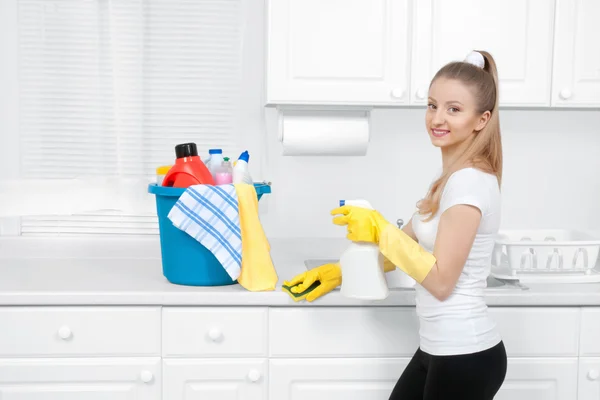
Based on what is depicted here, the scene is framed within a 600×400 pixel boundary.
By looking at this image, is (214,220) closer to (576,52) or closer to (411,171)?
(411,171)

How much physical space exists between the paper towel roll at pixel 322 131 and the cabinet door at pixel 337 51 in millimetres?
119

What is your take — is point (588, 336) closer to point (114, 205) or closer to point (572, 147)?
point (572, 147)

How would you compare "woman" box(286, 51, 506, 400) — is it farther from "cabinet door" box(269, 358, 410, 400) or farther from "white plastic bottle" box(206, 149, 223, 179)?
"white plastic bottle" box(206, 149, 223, 179)

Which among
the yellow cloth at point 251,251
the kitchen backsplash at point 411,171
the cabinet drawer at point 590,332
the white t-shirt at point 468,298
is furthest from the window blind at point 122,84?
the cabinet drawer at point 590,332

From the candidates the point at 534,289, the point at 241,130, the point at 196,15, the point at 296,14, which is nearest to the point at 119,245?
the point at 241,130

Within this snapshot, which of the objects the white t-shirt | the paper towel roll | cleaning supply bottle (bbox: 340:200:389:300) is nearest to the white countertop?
cleaning supply bottle (bbox: 340:200:389:300)

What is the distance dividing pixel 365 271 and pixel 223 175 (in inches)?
18.9

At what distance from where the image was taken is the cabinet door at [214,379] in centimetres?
183

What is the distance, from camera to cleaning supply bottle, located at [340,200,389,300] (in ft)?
5.45

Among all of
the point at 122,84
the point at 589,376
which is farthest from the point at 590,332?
the point at 122,84

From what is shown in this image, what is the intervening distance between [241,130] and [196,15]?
404mm

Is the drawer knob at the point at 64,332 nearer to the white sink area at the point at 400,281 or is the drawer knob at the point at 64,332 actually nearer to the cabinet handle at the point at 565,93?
the white sink area at the point at 400,281

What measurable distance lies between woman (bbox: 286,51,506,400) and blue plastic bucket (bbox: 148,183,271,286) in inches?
17.3

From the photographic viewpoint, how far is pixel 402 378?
65.2 inches
